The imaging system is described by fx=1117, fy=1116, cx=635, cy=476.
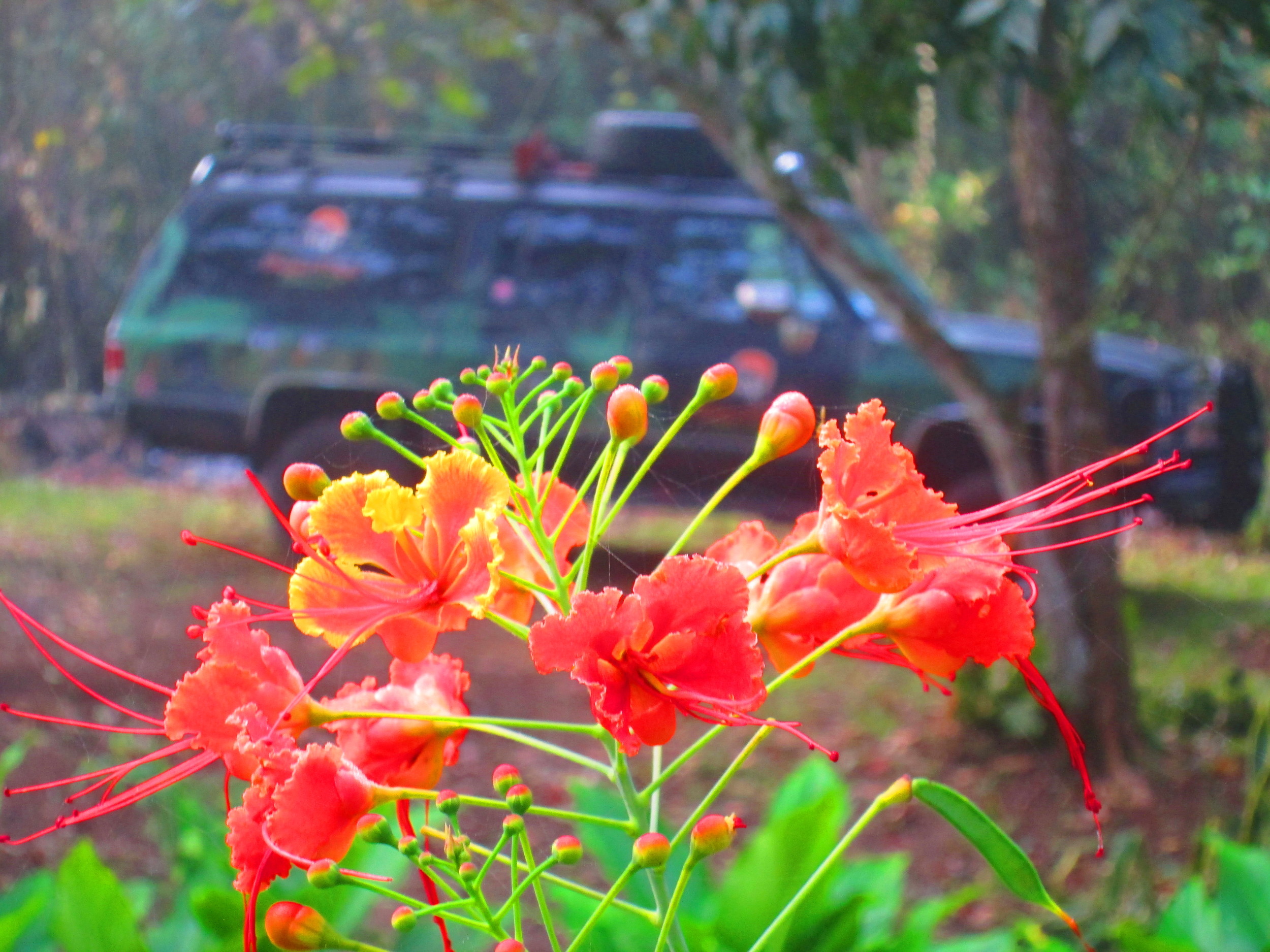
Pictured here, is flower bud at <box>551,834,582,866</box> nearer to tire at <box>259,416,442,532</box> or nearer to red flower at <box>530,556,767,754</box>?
red flower at <box>530,556,767,754</box>

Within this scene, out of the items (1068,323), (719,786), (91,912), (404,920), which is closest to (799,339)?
(1068,323)

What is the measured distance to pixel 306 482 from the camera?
0.49m

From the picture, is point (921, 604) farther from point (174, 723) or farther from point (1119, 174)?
point (1119, 174)

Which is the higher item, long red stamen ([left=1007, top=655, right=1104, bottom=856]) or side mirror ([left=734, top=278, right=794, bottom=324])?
long red stamen ([left=1007, top=655, right=1104, bottom=856])

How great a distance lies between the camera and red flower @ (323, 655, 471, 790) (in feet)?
1.65

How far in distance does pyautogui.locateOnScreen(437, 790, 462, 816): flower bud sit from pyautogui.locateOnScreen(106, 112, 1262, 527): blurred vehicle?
1.32 feet

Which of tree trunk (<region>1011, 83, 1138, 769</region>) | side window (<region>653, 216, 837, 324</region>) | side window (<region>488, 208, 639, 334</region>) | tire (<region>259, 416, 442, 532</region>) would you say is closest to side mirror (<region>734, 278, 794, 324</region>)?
side window (<region>653, 216, 837, 324</region>)

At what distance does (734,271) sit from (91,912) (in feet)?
5.88

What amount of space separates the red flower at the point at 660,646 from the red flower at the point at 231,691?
0.13 meters

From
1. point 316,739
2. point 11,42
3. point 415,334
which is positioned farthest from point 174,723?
point 11,42

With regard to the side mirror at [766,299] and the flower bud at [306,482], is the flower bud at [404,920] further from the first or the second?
the side mirror at [766,299]

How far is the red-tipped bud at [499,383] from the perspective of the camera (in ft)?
1.53

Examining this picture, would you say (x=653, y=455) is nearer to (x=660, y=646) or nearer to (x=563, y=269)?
(x=660, y=646)

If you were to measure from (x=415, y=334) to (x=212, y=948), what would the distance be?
41.3 inches
